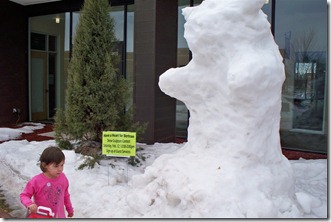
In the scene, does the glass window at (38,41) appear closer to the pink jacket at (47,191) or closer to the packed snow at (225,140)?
the packed snow at (225,140)

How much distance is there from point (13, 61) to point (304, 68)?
27.4 feet

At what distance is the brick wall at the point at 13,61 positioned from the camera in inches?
418

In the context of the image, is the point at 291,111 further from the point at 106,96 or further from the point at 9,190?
the point at 9,190

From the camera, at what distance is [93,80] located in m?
6.03

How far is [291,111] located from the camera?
8086 mm

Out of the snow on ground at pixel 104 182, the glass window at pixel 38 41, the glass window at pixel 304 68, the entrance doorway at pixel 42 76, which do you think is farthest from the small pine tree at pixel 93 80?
the glass window at pixel 38 41

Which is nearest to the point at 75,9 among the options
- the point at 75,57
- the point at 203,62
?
the point at 75,57

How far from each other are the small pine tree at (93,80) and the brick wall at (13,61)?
546 cm

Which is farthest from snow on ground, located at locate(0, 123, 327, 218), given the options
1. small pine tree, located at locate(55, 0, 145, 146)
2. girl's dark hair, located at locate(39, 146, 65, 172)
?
girl's dark hair, located at locate(39, 146, 65, 172)

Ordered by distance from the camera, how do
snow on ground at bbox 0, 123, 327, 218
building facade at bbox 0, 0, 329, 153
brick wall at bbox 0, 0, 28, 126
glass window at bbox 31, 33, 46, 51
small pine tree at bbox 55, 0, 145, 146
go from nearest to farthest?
1. snow on ground at bbox 0, 123, 327, 218
2. small pine tree at bbox 55, 0, 145, 146
3. building facade at bbox 0, 0, 329, 153
4. brick wall at bbox 0, 0, 28, 126
5. glass window at bbox 31, 33, 46, 51

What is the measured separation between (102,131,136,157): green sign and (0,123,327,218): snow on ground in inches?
16.8

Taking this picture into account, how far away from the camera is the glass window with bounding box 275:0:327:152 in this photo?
25.3ft

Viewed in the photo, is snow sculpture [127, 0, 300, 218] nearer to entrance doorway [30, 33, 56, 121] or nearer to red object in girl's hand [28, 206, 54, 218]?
red object in girl's hand [28, 206, 54, 218]

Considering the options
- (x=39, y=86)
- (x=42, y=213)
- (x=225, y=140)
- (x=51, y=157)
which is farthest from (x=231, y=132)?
(x=39, y=86)
